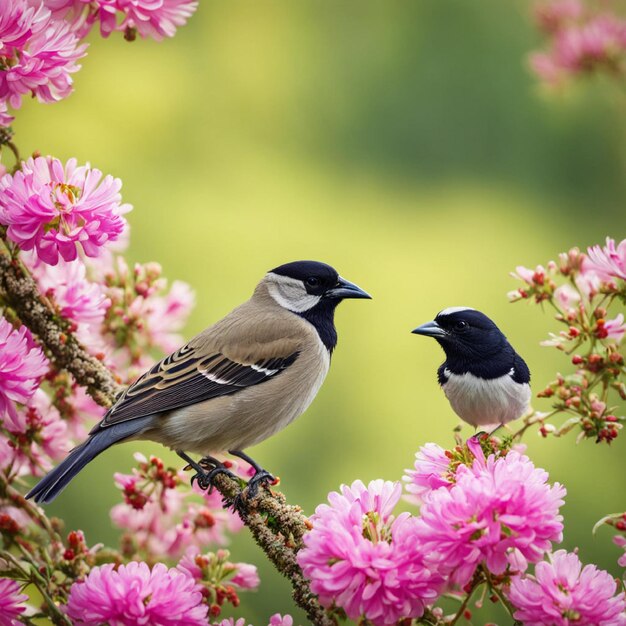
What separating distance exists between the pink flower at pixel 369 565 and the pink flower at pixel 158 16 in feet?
3.04

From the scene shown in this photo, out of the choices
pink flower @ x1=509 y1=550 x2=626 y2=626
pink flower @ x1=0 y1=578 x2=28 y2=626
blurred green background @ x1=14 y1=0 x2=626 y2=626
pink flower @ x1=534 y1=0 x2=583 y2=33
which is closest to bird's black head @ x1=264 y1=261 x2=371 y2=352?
pink flower @ x1=509 y1=550 x2=626 y2=626

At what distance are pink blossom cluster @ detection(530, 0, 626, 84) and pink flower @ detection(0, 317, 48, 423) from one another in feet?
7.31

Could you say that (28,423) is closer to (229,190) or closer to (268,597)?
(268,597)

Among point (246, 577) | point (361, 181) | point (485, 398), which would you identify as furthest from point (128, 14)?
point (361, 181)

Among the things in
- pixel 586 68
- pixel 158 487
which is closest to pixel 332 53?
pixel 586 68

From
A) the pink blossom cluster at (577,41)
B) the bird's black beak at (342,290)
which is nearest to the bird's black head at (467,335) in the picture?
the bird's black beak at (342,290)

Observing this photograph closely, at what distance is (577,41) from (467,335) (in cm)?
188

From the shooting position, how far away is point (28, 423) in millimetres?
1825

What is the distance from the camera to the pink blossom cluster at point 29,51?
1476 mm

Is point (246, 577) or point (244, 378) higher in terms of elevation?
point (244, 378)

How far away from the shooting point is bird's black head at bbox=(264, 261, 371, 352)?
6.03 ft

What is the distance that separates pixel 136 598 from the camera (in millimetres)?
1360

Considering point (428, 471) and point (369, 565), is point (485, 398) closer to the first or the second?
point (428, 471)

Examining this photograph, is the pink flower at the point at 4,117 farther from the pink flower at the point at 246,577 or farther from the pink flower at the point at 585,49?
the pink flower at the point at 585,49
